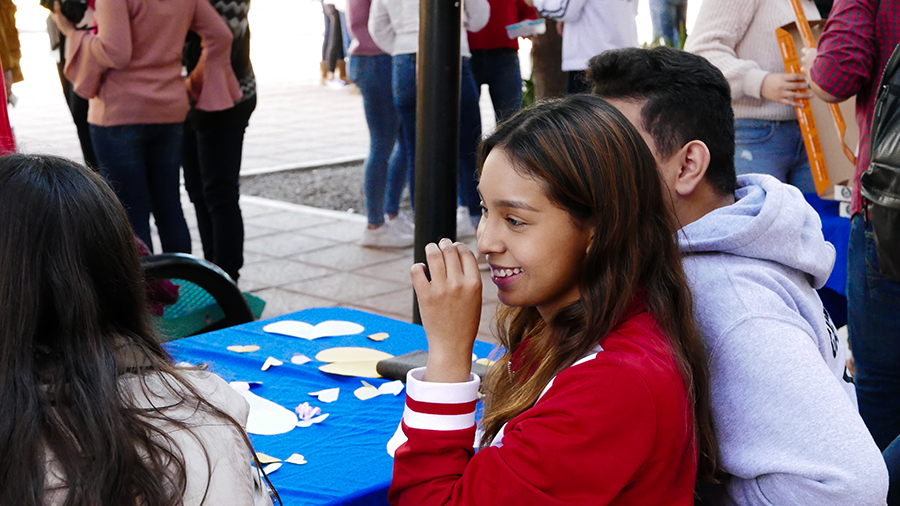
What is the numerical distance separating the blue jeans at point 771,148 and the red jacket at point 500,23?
7.25 ft

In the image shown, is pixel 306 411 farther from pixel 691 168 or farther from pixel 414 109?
pixel 414 109

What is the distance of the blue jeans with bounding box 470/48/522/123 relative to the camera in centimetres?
539

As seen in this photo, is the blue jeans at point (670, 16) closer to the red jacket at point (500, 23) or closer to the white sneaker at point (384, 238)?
the red jacket at point (500, 23)

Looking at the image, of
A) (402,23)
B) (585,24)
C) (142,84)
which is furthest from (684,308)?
(402,23)

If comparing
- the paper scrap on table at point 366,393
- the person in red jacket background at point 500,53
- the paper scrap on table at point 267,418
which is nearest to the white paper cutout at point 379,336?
the paper scrap on table at point 366,393

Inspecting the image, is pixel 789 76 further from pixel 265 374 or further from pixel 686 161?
pixel 265 374

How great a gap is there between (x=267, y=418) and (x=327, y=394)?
157mm

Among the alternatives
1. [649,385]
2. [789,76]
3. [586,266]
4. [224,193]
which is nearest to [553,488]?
[649,385]

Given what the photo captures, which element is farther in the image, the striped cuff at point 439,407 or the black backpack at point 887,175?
the black backpack at point 887,175

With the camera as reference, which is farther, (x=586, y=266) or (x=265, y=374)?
(x=265, y=374)

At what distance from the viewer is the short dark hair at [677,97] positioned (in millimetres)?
1697

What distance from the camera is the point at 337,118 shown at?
39.5ft

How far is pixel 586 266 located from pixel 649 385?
0.21 meters

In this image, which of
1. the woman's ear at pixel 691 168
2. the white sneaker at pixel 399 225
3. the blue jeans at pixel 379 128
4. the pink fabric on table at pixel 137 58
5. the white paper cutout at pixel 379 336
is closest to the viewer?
the woman's ear at pixel 691 168
